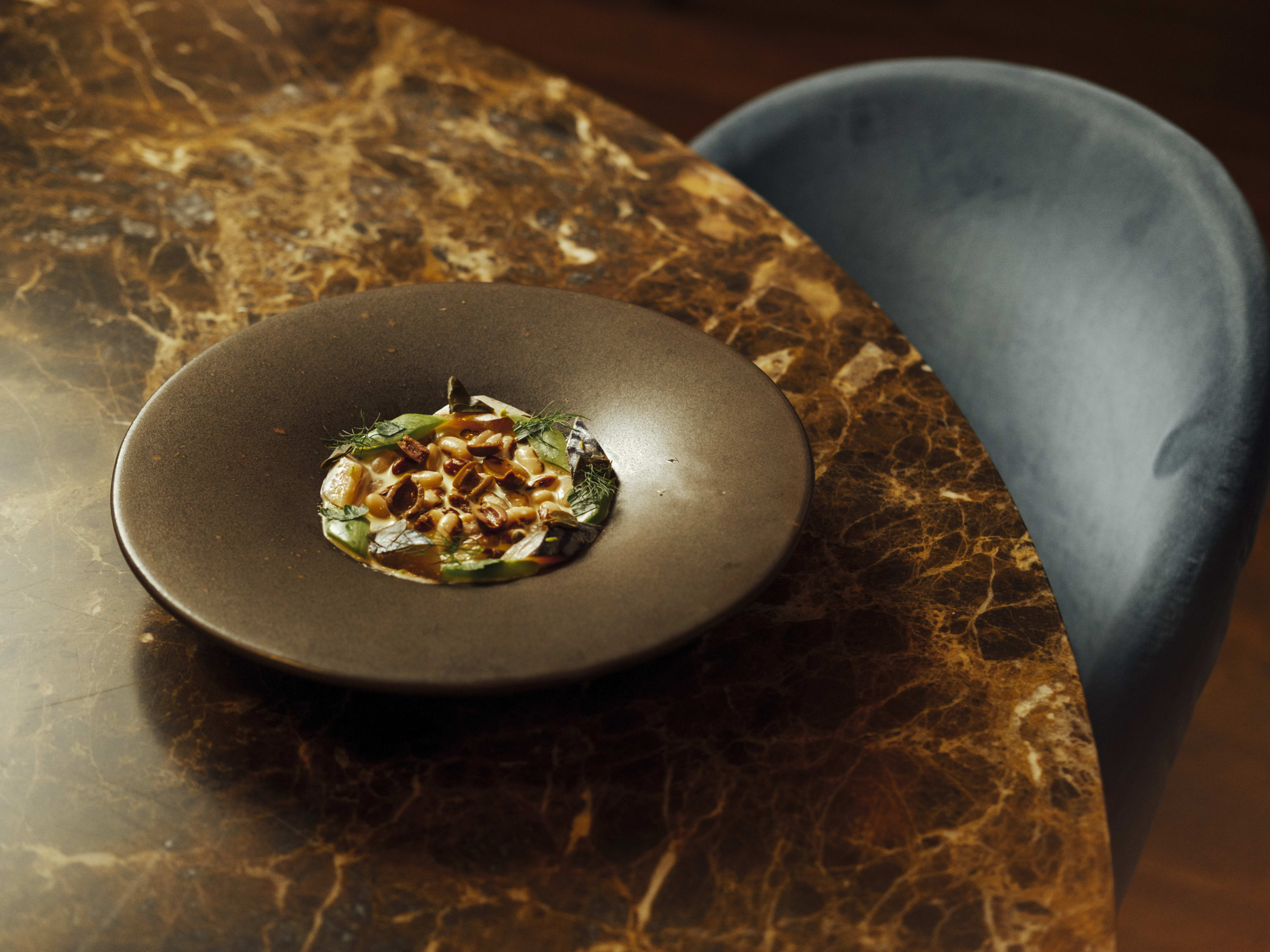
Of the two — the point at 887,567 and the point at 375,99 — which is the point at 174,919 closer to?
the point at 887,567

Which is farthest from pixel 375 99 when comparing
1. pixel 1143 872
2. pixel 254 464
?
pixel 1143 872

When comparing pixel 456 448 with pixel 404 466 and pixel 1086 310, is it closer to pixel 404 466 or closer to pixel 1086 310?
pixel 404 466

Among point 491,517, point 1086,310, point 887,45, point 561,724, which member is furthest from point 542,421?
point 887,45

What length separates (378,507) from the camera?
0.91 m

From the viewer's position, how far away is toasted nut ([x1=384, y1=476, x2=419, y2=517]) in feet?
3.00

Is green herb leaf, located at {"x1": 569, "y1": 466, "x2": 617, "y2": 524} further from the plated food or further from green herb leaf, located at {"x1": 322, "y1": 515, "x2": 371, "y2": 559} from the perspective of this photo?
green herb leaf, located at {"x1": 322, "y1": 515, "x2": 371, "y2": 559}

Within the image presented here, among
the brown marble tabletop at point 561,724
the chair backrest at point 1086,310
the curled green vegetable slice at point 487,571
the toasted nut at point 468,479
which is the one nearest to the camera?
the brown marble tabletop at point 561,724

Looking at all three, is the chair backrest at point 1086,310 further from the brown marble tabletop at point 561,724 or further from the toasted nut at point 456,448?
the toasted nut at point 456,448

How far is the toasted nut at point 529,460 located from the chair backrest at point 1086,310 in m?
0.59

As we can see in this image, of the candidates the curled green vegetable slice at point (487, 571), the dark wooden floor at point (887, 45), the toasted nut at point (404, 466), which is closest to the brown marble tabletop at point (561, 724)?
the curled green vegetable slice at point (487, 571)

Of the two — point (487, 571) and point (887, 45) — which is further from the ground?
point (487, 571)

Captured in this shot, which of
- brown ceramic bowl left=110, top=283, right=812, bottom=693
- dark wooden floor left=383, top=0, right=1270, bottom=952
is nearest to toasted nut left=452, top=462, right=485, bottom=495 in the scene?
brown ceramic bowl left=110, top=283, right=812, bottom=693

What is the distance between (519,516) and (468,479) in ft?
0.23

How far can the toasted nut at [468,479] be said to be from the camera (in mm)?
936
